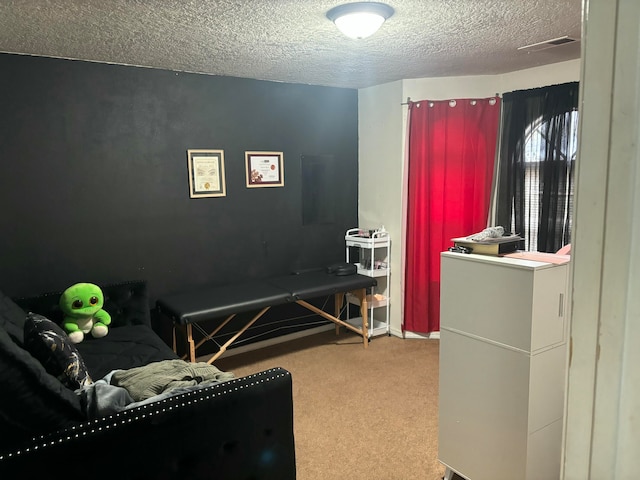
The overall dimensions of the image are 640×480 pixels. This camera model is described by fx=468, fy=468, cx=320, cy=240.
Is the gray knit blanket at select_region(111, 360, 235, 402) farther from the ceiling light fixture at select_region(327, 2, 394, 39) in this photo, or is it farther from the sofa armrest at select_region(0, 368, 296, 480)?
the ceiling light fixture at select_region(327, 2, 394, 39)

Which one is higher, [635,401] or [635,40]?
[635,40]

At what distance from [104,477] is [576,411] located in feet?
4.78

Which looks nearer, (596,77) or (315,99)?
→ (596,77)

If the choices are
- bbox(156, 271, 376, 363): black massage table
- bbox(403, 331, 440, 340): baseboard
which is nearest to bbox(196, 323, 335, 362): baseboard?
bbox(156, 271, 376, 363): black massage table

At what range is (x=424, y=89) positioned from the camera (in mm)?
4020

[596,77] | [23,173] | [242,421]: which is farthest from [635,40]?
[23,173]

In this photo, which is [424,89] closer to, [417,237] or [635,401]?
[417,237]

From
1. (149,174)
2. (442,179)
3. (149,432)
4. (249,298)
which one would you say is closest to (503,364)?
(149,432)

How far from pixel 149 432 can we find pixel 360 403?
6.01ft

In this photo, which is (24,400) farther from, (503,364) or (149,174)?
(149,174)

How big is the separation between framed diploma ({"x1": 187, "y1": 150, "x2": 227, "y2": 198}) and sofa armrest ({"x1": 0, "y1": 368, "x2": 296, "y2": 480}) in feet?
7.28

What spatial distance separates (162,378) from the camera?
6.25 feet

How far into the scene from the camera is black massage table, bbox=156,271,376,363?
10.8 feet

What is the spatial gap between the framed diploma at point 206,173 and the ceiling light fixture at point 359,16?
1.71 meters
